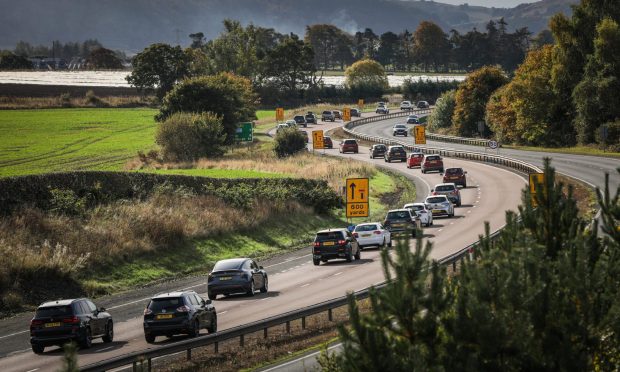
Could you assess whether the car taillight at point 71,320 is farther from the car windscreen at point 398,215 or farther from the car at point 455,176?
the car at point 455,176

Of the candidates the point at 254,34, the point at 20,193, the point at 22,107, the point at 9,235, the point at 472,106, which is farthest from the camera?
the point at 254,34

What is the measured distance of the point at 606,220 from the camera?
16203 millimetres

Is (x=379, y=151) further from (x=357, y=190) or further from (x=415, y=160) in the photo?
(x=357, y=190)

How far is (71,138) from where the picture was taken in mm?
108938

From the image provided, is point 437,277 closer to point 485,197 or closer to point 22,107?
point 485,197

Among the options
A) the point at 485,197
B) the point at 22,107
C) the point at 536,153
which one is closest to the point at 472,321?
the point at 485,197

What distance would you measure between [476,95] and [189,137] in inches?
1725

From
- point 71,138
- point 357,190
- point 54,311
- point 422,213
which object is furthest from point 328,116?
point 54,311

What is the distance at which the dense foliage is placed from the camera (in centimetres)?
1187

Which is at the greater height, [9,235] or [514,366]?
[514,366]

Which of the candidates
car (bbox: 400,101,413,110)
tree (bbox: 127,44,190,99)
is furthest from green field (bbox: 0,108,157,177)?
car (bbox: 400,101,413,110)

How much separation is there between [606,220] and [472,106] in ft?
362

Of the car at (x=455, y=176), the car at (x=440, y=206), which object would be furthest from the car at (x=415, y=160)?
the car at (x=440, y=206)

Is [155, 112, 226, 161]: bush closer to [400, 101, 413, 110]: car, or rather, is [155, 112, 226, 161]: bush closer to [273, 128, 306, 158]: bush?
[273, 128, 306, 158]: bush
